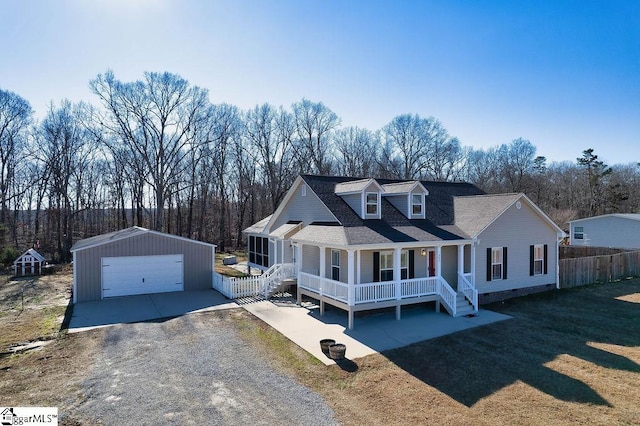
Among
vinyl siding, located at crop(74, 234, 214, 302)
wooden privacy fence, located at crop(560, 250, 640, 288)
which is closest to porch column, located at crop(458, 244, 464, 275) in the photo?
wooden privacy fence, located at crop(560, 250, 640, 288)

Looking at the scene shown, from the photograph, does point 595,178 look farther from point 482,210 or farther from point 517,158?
point 482,210

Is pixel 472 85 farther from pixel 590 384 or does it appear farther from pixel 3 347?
pixel 3 347

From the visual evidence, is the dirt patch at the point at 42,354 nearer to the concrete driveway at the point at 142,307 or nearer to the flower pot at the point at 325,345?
the concrete driveway at the point at 142,307

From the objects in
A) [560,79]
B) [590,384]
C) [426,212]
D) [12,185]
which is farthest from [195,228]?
[590,384]

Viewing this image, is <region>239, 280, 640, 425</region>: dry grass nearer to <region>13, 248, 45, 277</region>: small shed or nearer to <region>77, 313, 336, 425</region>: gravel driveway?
<region>77, 313, 336, 425</region>: gravel driveway

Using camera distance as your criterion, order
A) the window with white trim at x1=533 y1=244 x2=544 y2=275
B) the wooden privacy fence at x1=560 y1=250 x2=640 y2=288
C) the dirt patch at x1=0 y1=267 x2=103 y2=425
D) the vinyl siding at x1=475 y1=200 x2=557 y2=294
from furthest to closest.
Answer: the wooden privacy fence at x1=560 y1=250 x2=640 y2=288
the window with white trim at x1=533 y1=244 x2=544 y2=275
the vinyl siding at x1=475 y1=200 x2=557 y2=294
the dirt patch at x1=0 y1=267 x2=103 y2=425
